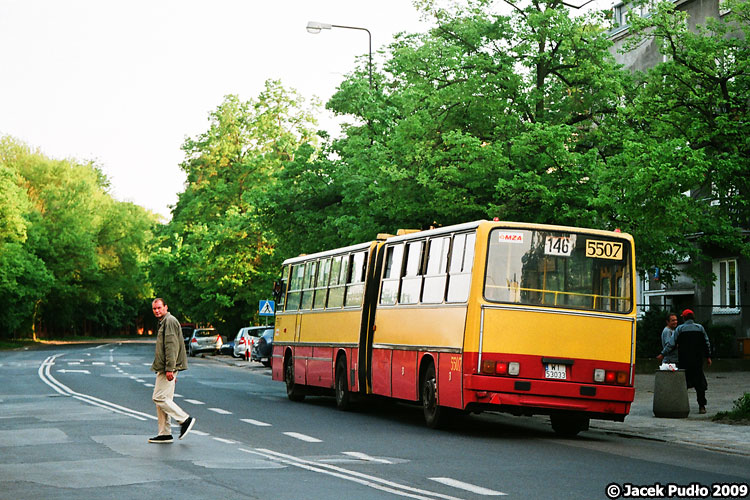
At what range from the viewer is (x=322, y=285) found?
969 inches

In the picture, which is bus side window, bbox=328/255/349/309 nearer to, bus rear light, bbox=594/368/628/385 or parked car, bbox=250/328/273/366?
bus rear light, bbox=594/368/628/385

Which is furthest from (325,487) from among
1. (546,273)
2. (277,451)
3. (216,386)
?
(216,386)

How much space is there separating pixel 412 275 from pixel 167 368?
5.69 meters

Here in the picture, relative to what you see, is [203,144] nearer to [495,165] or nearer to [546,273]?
[495,165]

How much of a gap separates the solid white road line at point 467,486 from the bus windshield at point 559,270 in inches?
226

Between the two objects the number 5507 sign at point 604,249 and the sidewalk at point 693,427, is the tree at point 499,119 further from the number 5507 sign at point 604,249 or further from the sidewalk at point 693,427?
the number 5507 sign at point 604,249

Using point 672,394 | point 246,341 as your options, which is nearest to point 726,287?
point 672,394

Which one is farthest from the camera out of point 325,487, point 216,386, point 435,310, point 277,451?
point 216,386

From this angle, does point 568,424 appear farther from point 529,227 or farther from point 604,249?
point 529,227

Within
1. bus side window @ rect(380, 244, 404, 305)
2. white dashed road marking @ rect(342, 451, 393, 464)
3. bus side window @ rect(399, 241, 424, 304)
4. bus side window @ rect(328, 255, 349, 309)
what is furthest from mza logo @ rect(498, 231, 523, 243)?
bus side window @ rect(328, 255, 349, 309)

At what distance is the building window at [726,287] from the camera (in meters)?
39.3

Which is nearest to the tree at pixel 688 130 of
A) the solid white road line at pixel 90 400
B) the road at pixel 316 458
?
the road at pixel 316 458

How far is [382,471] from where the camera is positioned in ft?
38.9

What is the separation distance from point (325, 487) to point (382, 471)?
1372 mm
